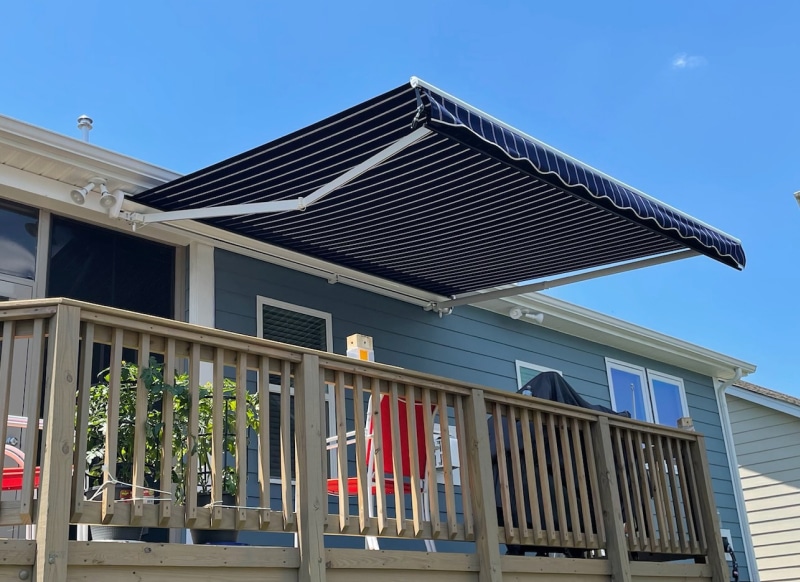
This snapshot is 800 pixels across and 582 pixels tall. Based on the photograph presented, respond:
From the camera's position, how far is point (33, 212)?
580 centimetres

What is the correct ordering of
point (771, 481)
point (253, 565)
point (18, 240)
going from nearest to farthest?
point (253, 565)
point (18, 240)
point (771, 481)

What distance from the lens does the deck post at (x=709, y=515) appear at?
592cm

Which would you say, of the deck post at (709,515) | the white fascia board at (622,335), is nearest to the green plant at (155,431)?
the deck post at (709,515)

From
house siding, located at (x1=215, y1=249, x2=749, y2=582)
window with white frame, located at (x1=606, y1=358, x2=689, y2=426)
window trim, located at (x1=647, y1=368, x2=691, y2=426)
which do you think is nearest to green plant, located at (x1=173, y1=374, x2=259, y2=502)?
house siding, located at (x1=215, y1=249, x2=749, y2=582)

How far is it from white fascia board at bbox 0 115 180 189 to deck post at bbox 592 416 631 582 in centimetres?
306

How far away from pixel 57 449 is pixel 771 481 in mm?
12113

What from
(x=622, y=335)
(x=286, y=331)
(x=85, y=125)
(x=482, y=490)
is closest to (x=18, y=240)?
(x=85, y=125)

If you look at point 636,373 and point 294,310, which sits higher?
point 636,373

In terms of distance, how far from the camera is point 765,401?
1302 cm

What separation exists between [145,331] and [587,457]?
286 cm

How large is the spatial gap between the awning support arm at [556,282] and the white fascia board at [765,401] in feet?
20.5

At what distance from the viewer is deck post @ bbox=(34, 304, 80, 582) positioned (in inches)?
121

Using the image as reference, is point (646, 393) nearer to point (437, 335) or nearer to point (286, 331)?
point (437, 335)

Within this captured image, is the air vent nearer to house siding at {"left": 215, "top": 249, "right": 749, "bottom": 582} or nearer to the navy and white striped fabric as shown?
house siding at {"left": 215, "top": 249, "right": 749, "bottom": 582}
